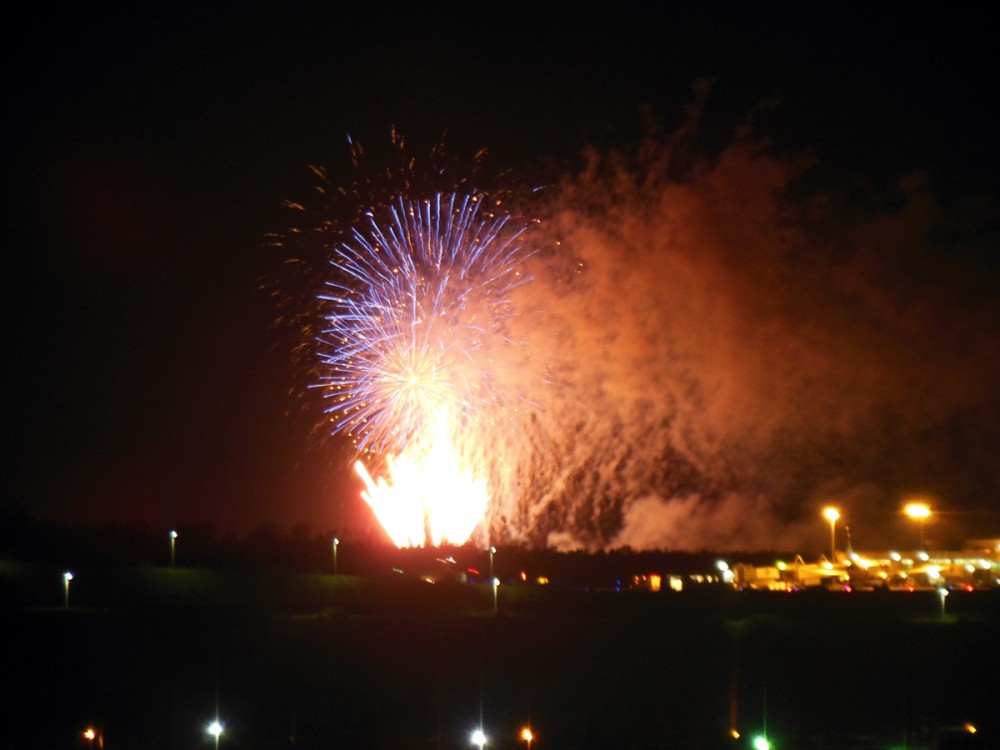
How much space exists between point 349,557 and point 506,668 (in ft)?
41.7

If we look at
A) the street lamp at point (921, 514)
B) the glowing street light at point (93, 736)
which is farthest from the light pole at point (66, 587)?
the street lamp at point (921, 514)

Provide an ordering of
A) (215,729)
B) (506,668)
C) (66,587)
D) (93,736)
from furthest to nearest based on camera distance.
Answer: (66,587), (506,668), (215,729), (93,736)

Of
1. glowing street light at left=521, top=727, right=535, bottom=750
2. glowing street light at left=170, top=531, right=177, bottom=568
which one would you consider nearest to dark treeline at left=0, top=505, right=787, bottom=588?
glowing street light at left=170, top=531, right=177, bottom=568

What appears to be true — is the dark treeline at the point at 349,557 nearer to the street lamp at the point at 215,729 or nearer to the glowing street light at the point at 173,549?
the glowing street light at the point at 173,549

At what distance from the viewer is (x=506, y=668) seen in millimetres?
21062

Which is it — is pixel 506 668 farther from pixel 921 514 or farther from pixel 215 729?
pixel 921 514

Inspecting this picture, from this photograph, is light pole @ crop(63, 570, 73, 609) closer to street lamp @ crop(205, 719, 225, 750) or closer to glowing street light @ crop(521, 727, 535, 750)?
street lamp @ crop(205, 719, 225, 750)

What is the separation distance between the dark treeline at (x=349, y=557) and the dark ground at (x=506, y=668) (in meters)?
6.12

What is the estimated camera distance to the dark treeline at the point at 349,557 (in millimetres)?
31297

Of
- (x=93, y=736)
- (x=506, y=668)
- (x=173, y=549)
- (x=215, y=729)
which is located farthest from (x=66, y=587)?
(x=506, y=668)

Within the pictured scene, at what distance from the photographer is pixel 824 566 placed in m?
27.4

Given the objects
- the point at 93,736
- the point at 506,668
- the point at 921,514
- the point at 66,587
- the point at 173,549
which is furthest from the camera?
the point at 173,549

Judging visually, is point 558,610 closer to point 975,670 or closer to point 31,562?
point 975,670

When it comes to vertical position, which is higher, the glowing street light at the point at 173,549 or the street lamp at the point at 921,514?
the street lamp at the point at 921,514
